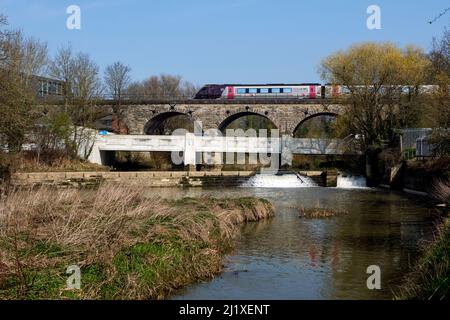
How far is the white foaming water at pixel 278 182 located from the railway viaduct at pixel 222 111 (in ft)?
51.5

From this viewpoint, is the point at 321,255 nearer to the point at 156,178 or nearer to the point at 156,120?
the point at 156,178

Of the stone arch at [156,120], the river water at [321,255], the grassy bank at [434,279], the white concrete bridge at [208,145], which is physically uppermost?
the stone arch at [156,120]

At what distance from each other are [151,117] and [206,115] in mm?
5941

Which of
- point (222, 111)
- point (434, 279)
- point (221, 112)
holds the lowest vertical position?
point (434, 279)

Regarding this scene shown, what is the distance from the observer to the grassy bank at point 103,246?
856cm

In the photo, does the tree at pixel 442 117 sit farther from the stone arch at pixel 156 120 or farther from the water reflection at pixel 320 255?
the stone arch at pixel 156 120

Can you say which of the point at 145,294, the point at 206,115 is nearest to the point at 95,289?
the point at 145,294

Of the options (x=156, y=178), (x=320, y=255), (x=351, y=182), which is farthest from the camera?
(x=351, y=182)

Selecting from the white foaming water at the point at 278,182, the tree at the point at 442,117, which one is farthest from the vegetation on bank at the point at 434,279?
the white foaming water at the point at 278,182

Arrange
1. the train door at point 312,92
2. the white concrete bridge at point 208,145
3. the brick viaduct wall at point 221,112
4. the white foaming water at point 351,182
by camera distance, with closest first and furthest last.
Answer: the white foaming water at point 351,182, the white concrete bridge at point 208,145, the brick viaduct wall at point 221,112, the train door at point 312,92

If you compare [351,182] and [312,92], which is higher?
[312,92]

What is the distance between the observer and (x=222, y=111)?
190 ft

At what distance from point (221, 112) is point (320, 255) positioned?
44.1 metres

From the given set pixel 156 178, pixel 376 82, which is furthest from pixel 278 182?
pixel 376 82
